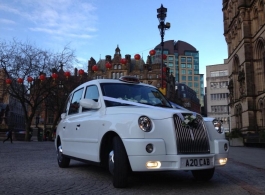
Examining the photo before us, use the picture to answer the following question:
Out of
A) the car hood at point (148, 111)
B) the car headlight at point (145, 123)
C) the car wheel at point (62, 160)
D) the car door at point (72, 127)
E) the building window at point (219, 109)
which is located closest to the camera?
the car headlight at point (145, 123)

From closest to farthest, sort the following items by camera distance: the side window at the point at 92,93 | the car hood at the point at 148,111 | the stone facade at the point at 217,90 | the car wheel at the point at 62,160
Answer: the car hood at the point at 148,111 < the side window at the point at 92,93 < the car wheel at the point at 62,160 < the stone facade at the point at 217,90

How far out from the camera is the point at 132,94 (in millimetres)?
6020

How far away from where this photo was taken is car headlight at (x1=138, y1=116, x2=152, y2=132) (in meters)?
4.57

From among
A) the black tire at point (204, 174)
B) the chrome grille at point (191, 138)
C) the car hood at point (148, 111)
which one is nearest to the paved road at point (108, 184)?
the black tire at point (204, 174)

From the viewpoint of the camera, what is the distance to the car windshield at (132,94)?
5.85 m

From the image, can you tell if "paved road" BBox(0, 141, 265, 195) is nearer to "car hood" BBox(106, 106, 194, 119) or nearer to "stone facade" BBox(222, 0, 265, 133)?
"car hood" BBox(106, 106, 194, 119)

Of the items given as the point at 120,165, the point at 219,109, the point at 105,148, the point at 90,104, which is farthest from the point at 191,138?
Result: the point at 219,109

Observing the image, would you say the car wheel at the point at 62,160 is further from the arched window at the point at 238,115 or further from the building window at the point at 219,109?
the building window at the point at 219,109

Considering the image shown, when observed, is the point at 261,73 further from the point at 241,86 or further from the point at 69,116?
the point at 69,116

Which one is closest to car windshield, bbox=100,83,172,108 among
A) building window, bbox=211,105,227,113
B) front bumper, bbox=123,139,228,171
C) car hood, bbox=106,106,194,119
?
car hood, bbox=106,106,194,119

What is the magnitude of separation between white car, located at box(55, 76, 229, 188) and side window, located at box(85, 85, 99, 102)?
0.03 metres

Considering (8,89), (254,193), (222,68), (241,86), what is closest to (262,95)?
(241,86)

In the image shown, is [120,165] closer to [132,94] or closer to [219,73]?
[132,94]

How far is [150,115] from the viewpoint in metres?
4.71
